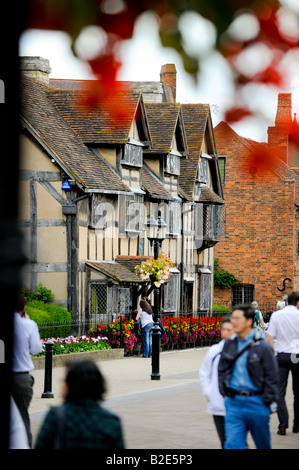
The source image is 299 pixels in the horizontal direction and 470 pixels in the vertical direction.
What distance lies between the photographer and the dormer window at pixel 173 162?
34.3 meters

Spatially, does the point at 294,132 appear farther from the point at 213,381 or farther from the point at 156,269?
the point at 156,269

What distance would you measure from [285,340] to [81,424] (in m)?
7.28

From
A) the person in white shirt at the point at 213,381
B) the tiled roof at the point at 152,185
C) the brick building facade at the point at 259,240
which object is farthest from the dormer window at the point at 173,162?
the person in white shirt at the point at 213,381

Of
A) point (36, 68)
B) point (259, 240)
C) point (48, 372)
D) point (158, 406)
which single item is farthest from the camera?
point (259, 240)

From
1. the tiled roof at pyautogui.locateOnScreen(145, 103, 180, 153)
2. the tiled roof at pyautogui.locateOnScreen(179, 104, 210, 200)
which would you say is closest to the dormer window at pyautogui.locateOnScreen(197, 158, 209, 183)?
the tiled roof at pyautogui.locateOnScreen(179, 104, 210, 200)

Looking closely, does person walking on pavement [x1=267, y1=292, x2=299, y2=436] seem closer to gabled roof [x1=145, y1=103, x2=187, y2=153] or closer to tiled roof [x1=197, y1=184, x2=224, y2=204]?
gabled roof [x1=145, y1=103, x2=187, y2=153]

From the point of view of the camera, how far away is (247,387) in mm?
7609

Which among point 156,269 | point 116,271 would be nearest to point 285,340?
point 156,269

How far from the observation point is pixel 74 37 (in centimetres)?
298

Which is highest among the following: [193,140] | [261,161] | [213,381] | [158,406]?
[193,140]

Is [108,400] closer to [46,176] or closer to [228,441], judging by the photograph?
[228,441]

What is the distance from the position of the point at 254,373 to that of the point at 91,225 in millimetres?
20735

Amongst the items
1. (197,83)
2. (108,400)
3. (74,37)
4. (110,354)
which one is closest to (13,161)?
(74,37)

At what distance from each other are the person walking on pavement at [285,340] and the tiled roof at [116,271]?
15.5m
